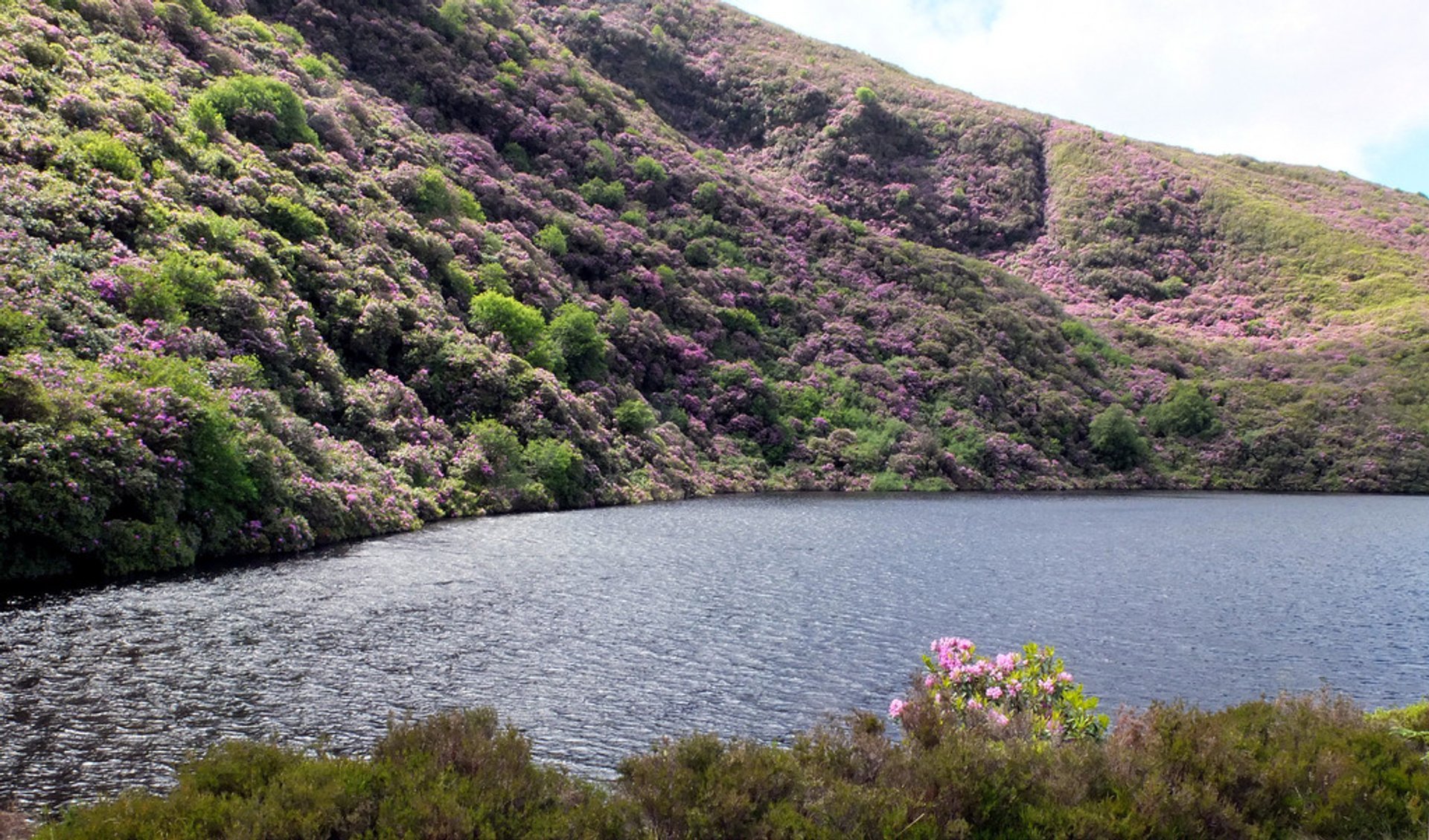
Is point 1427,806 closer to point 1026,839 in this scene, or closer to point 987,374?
point 1026,839

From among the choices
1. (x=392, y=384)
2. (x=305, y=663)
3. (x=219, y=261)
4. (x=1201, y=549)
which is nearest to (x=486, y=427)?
(x=392, y=384)

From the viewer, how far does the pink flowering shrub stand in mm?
13211

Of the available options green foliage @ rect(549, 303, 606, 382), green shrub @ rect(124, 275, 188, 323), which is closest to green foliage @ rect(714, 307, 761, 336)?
green foliage @ rect(549, 303, 606, 382)

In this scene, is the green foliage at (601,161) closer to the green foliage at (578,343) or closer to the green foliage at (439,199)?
the green foliage at (439,199)

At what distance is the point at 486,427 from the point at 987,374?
50180 mm

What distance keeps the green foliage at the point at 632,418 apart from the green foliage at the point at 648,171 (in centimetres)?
3395

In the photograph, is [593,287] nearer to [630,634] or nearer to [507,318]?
[507,318]

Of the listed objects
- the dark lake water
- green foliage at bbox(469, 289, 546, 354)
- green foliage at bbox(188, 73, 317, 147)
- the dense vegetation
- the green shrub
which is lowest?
the dark lake water

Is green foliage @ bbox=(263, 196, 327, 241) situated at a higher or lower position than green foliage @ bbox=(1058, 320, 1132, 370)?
lower

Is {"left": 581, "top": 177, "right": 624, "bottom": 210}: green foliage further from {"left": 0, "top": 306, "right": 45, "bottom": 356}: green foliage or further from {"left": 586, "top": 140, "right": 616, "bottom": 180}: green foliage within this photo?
{"left": 0, "top": 306, "right": 45, "bottom": 356}: green foliage

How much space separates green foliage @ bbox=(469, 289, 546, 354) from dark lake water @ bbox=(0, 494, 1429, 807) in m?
18.3

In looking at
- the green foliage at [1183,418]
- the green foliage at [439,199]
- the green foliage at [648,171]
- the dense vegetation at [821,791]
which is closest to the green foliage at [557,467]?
the green foliage at [439,199]

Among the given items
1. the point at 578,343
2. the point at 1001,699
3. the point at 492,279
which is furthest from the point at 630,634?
the point at 492,279

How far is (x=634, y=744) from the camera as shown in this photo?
16.2 m
